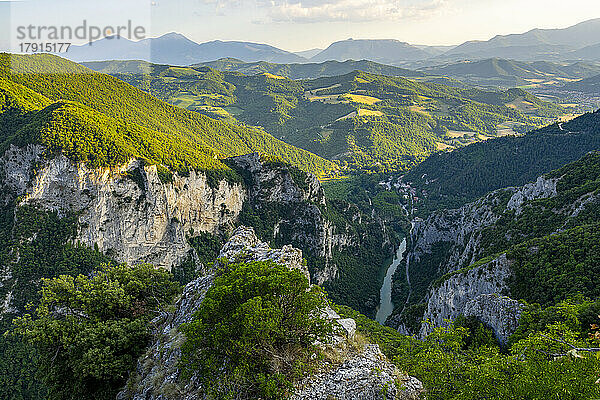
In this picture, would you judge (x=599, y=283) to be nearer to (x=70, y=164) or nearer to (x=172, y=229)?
(x=172, y=229)

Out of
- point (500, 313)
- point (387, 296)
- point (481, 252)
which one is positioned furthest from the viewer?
point (387, 296)

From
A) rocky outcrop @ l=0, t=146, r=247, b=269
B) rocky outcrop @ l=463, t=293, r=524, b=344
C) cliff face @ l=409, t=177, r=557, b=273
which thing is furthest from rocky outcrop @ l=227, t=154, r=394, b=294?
rocky outcrop @ l=463, t=293, r=524, b=344

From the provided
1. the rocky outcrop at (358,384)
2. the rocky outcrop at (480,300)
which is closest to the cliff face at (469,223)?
the rocky outcrop at (480,300)

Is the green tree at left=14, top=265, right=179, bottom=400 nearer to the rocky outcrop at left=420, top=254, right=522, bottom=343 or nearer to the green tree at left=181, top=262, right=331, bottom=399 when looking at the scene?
the green tree at left=181, top=262, right=331, bottom=399

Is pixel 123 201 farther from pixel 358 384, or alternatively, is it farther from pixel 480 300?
pixel 358 384

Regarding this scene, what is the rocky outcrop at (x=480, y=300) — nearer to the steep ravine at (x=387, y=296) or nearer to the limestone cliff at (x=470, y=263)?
the limestone cliff at (x=470, y=263)

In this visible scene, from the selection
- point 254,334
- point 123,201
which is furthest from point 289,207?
point 254,334
